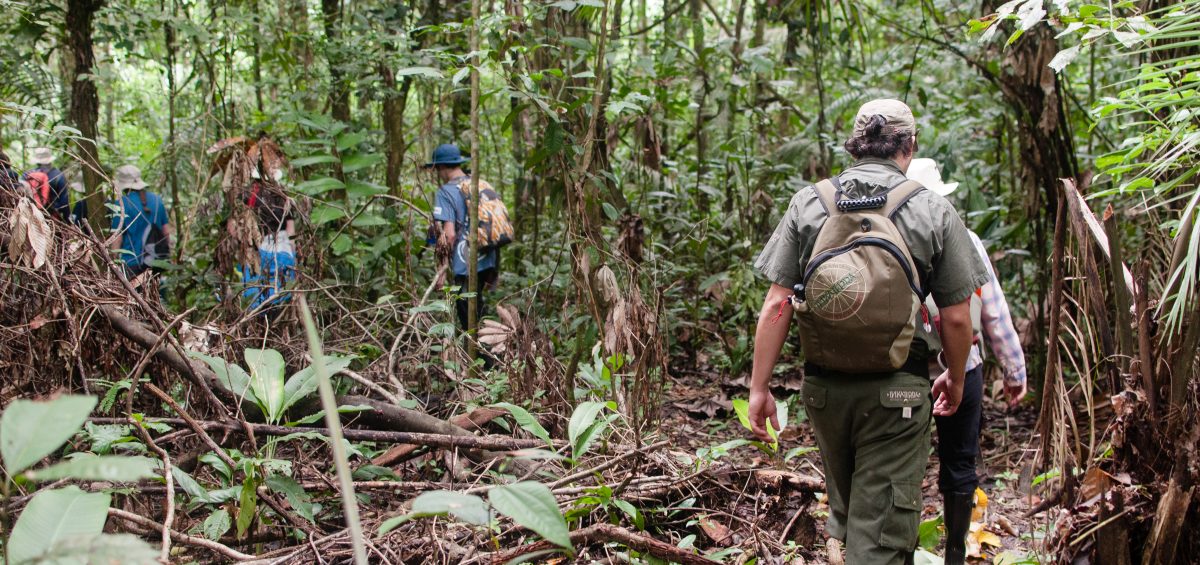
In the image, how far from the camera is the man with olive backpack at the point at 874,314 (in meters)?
2.54

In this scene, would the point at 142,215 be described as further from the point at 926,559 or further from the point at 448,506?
the point at 926,559

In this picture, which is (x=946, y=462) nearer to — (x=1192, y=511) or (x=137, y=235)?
(x=1192, y=511)

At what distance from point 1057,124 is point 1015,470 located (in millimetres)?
1879

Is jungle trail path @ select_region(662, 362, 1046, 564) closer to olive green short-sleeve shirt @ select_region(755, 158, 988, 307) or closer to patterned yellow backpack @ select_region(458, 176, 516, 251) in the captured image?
olive green short-sleeve shirt @ select_region(755, 158, 988, 307)

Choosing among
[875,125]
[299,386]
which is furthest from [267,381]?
[875,125]

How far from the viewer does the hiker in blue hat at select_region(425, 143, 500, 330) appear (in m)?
6.09

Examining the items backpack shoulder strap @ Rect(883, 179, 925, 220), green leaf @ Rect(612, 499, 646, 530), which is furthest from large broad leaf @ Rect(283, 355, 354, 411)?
backpack shoulder strap @ Rect(883, 179, 925, 220)

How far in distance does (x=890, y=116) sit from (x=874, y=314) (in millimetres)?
728

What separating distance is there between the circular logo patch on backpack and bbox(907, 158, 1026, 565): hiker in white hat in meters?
0.91

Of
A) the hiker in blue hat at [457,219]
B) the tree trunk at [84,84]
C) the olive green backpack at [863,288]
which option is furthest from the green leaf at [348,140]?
the olive green backpack at [863,288]

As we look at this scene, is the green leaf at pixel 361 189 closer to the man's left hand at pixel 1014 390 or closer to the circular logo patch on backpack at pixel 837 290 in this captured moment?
the circular logo patch on backpack at pixel 837 290

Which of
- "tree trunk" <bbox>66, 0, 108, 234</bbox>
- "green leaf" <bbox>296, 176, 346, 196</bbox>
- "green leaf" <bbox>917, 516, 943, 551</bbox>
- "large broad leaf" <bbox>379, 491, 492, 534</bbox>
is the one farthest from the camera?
"tree trunk" <bbox>66, 0, 108, 234</bbox>

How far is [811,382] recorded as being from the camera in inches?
111

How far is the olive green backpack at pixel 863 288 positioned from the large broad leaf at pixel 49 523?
6.22ft
